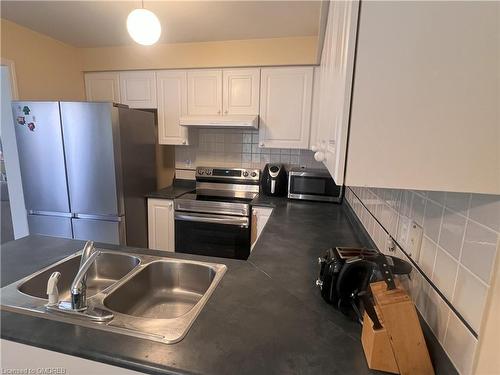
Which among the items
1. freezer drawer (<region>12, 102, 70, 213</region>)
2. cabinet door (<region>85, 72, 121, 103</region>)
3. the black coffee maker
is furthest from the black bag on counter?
cabinet door (<region>85, 72, 121, 103</region>)

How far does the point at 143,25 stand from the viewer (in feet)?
4.80

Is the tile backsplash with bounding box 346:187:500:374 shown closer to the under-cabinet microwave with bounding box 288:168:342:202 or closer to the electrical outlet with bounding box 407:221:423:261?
the electrical outlet with bounding box 407:221:423:261

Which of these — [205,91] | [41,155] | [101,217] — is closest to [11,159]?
[41,155]

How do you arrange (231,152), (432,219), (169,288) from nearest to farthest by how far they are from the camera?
(432,219), (169,288), (231,152)

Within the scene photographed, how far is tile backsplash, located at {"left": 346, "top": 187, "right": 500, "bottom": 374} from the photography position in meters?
0.53

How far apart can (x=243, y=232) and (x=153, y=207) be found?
0.94 metres

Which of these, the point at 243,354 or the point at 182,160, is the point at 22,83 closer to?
the point at 182,160

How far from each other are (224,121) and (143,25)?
1070 millimetres

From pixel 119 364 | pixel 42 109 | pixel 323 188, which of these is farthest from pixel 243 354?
pixel 42 109

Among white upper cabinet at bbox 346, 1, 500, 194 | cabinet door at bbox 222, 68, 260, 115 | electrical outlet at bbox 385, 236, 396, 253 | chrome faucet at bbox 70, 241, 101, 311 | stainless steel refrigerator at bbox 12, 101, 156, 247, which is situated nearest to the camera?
white upper cabinet at bbox 346, 1, 500, 194

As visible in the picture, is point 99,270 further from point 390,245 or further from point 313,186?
point 313,186

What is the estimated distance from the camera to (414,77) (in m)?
0.49

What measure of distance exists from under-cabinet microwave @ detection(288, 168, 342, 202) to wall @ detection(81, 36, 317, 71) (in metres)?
0.98

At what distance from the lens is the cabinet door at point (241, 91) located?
254 centimetres
